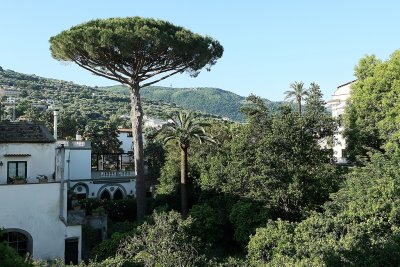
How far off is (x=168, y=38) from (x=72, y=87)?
426ft

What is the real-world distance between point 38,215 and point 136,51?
11.4 meters

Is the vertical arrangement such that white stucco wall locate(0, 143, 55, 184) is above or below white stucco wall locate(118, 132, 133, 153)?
below

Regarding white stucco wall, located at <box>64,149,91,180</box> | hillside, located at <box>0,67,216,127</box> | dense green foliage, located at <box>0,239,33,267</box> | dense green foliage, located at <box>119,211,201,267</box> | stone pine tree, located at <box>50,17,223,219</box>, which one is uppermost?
hillside, located at <box>0,67,216,127</box>

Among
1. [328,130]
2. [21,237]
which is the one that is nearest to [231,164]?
[328,130]

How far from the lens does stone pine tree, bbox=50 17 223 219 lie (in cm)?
2447

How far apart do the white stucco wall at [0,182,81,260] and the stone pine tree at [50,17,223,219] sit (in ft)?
22.6

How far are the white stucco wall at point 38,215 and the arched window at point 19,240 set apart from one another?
196 millimetres

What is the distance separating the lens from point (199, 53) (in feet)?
89.1

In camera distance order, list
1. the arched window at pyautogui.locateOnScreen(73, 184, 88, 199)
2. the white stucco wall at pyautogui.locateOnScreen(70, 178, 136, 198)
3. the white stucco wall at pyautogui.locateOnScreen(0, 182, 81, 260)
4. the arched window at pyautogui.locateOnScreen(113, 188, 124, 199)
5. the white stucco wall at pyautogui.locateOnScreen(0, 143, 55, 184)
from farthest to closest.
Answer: the arched window at pyautogui.locateOnScreen(113, 188, 124, 199)
the white stucco wall at pyautogui.locateOnScreen(70, 178, 136, 198)
the arched window at pyautogui.locateOnScreen(73, 184, 88, 199)
the white stucco wall at pyautogui.locateOnScreen(0, 143, 55, 184)
the white stucco wall at pyautogui.locateOnScreen(0, 182, 81, 260)

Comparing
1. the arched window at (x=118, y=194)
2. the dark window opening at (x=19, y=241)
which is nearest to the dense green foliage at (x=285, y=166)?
the dark window opening at (x=19, y=241)

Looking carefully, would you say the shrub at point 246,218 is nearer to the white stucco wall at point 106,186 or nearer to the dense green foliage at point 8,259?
the dense green foliage at point 8,259

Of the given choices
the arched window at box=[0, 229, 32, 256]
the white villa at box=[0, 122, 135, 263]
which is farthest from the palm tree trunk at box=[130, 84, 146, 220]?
the arched window at box=[0, 229, 32, 256]

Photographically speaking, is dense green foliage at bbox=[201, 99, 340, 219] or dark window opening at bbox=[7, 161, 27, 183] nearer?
dark window opening at bbox=[7, 161, 27, 183]

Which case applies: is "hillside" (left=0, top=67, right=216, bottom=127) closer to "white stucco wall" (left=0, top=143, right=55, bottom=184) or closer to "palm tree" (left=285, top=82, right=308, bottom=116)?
"palm tree" (left=285, top=82, right=308, bottom=116)
